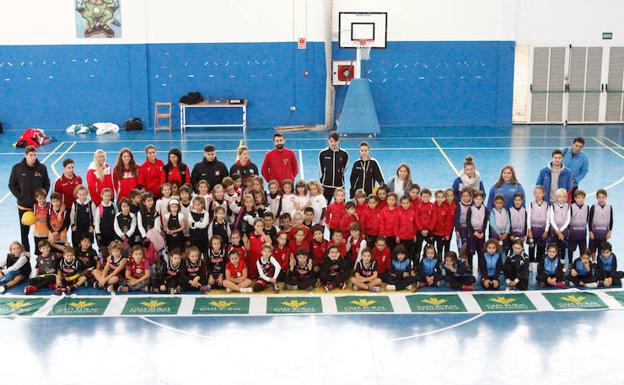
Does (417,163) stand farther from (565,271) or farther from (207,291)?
(207,291)

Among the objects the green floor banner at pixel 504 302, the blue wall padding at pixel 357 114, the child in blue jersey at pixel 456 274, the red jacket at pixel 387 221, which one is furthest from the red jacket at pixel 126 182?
the blue wall padding at pixel 357 114

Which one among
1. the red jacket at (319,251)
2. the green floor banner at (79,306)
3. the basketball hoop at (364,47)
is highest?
the basketball hoop at (364,47)

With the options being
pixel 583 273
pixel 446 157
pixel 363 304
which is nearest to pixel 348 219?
pixel 363 304

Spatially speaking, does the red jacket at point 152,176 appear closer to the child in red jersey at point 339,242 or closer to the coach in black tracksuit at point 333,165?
the coach in black tracksuit at point 333,165

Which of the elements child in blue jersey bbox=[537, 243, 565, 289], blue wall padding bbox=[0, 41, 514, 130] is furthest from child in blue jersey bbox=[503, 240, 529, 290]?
blue wall padding bbox=[0, 41, 514, 130]

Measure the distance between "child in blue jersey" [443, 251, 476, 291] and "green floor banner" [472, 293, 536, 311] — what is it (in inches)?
10.2

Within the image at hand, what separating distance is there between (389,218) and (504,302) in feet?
6.31

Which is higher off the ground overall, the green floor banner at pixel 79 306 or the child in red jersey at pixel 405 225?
the child in red jersey at pixel 405 225

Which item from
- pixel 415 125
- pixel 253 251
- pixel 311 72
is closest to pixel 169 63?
pixel 311 72

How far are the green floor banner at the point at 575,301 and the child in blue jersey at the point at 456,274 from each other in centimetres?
99

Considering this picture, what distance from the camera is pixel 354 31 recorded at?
23.9 meters

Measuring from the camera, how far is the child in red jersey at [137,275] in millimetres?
10195

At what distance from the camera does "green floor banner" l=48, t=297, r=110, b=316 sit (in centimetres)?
952

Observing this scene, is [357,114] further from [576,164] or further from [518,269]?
[518,269]
